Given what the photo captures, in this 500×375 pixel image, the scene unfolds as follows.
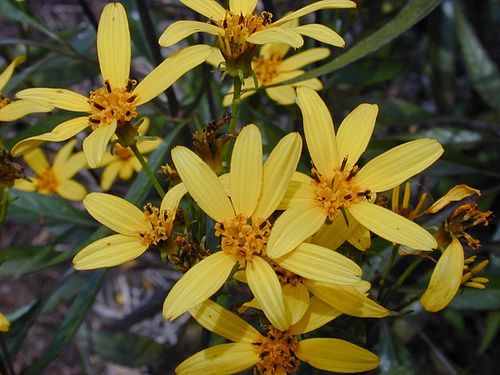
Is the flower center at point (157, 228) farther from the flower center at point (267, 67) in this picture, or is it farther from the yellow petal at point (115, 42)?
the flower center at point (267, 67)

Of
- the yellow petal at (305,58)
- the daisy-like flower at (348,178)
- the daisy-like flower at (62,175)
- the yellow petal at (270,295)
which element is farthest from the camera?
the daisy-like flower at (62,175)

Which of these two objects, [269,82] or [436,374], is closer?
[269,82]

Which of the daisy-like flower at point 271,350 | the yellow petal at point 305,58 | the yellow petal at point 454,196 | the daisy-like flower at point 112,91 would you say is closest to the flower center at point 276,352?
the daisy-like flower at point 271,350

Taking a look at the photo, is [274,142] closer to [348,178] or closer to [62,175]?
[348,178]

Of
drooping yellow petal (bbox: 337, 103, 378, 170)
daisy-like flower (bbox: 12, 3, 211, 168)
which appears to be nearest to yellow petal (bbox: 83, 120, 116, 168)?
daisy-like flower (bbox: 12, 3, 211, 168)

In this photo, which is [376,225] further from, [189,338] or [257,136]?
[189,338]

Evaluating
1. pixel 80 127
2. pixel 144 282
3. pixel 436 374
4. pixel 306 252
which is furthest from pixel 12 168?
pixel 144 282

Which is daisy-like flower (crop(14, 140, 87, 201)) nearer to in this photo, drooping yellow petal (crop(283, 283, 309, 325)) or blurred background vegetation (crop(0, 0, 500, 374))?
blurred background vegetation (crop(0, 0, 500, 374))
